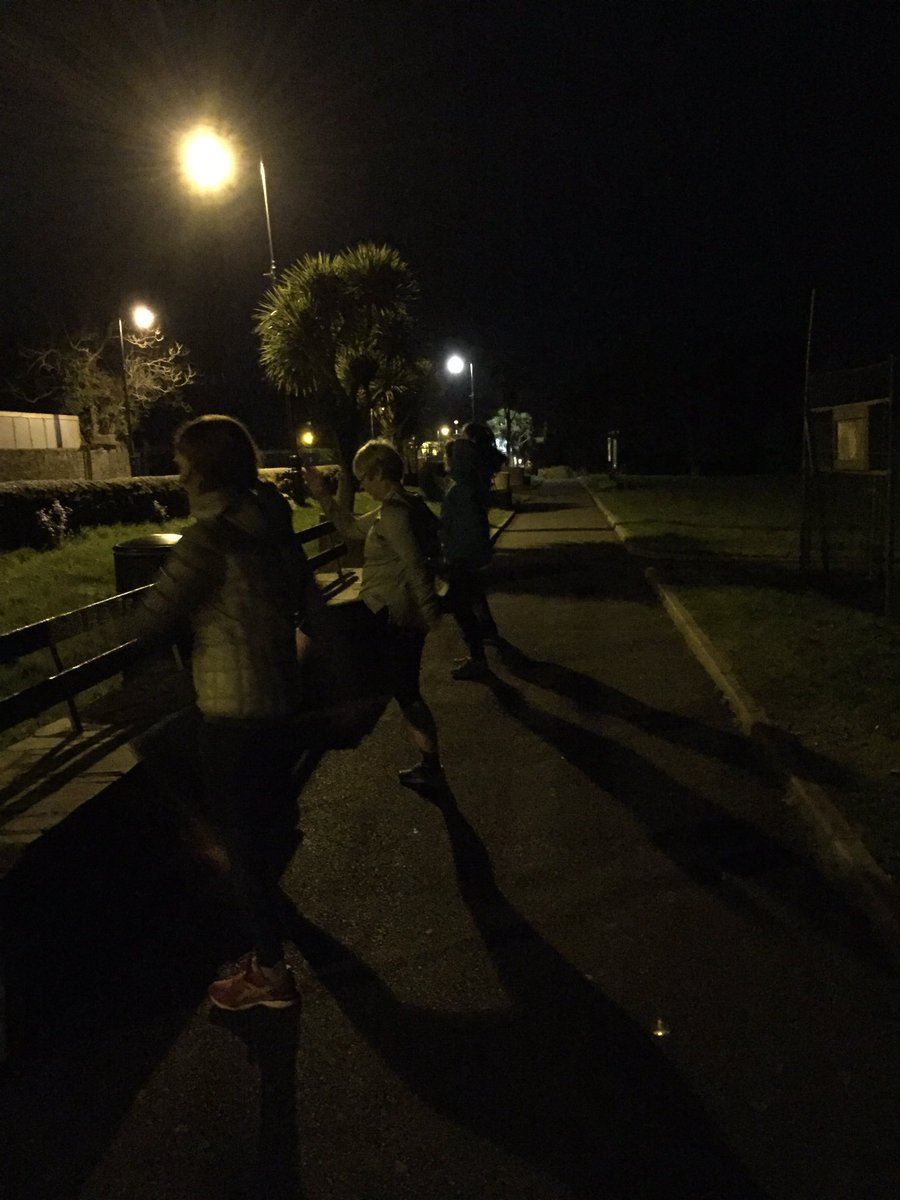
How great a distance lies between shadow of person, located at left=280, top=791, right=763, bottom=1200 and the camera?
9.28 feet

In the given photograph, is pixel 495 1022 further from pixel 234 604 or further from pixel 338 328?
pixel 338 328

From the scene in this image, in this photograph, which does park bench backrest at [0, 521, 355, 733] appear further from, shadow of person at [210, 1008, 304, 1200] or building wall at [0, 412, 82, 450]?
building wall at [0, 412, 82, 450]

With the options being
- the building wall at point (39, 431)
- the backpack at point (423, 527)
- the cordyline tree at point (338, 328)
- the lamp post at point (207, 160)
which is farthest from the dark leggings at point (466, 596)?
the building wall at point (39, 431)

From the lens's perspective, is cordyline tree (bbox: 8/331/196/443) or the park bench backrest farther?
cordyline tree (bbox: 8/331/196/443)

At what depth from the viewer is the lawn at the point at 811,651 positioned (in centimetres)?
571

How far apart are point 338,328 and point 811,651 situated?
12281mm

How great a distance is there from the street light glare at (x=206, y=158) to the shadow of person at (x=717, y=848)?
9021 mm

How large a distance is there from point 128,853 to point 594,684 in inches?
172

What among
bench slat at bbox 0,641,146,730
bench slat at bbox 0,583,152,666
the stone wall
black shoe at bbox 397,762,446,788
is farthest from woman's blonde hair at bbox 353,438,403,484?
the stone wall

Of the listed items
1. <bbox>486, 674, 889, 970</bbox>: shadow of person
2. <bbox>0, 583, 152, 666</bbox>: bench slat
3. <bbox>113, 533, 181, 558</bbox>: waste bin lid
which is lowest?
<bbox>486, 674, 889, 970</bbox>: shadow of person

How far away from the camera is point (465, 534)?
8539 mm

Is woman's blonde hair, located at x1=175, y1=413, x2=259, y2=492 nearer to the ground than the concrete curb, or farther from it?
farther from it

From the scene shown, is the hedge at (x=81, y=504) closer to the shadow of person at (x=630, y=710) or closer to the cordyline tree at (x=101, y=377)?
the shadow of person at (x=630, y=710)

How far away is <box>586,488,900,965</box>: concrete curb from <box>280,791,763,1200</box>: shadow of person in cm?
124
